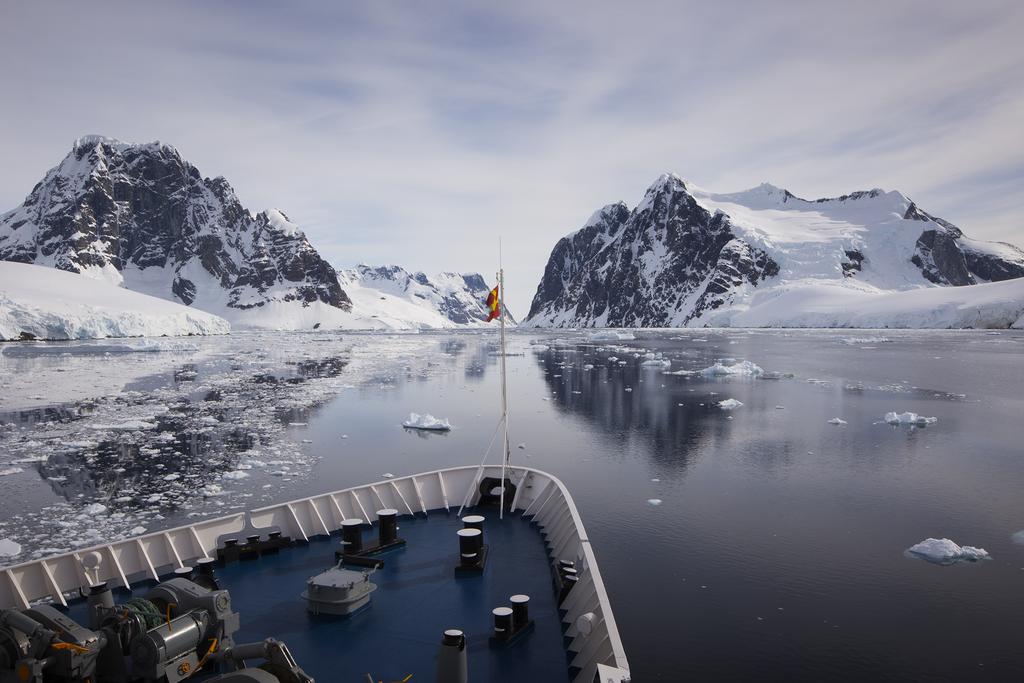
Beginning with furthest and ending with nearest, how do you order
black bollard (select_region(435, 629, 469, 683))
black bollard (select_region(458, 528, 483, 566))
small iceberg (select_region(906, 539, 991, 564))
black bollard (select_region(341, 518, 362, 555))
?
1. small iceberg (select_region(906, 539, 991, 564))
2. black bollard (select_region(341, 518, 362, 555))
3. black bollard (select_region(458, 528, 483, 566))
4. black bollard (select_region(435, 629, 469, 683))

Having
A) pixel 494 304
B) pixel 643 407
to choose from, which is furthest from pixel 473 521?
pixel 643 407

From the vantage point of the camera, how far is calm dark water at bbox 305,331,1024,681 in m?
11.0

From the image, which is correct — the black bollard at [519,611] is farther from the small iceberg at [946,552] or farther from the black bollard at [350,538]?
the small iceberg at [946,552]

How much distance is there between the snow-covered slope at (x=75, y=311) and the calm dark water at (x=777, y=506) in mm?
90039

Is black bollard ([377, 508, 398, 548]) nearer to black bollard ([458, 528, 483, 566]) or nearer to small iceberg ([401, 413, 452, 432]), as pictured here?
black bollard ([458, 528, 483, 566])

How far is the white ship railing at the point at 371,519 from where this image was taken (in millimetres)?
8078

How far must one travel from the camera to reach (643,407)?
37.9m

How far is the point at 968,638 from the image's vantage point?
11.1 m

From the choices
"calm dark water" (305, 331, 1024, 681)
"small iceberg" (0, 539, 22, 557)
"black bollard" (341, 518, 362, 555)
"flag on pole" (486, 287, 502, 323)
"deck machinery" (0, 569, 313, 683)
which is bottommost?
"calm dark water" (305, 331, 1024, 681)

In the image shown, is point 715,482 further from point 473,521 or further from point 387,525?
point 387,525

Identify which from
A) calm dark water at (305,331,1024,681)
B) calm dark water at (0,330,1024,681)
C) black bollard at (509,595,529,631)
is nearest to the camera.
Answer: black bollard at (509,595,529,631)

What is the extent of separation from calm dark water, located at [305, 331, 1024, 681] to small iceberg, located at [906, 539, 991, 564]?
0.34 m

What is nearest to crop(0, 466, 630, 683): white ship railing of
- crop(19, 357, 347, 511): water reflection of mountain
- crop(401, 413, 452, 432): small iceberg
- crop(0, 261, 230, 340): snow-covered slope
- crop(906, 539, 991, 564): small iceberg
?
crop(19, 357, 347, 511): water reflection of mountain

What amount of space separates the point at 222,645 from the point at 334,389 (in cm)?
3953
